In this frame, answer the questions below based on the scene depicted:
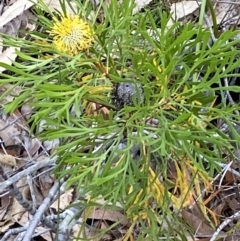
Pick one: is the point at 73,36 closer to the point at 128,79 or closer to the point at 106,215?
the point at 128,79

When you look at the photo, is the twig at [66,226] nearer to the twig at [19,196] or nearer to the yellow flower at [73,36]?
the twig at [19,196]

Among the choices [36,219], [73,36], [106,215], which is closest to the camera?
[73,36]

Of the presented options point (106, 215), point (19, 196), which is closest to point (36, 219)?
point (19, 196)

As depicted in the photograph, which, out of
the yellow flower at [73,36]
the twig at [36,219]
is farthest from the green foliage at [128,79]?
the twig at [36,219]

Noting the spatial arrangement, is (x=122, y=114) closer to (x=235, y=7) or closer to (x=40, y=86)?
(x=40, y=86)

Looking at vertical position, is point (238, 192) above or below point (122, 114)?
below

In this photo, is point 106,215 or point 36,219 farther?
point 106,215

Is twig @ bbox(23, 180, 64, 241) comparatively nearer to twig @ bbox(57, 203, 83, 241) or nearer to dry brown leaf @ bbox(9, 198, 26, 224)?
twig @ bbox(57, 203, 83, 241)

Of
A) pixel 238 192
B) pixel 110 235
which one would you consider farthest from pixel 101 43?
pixel 110 235
